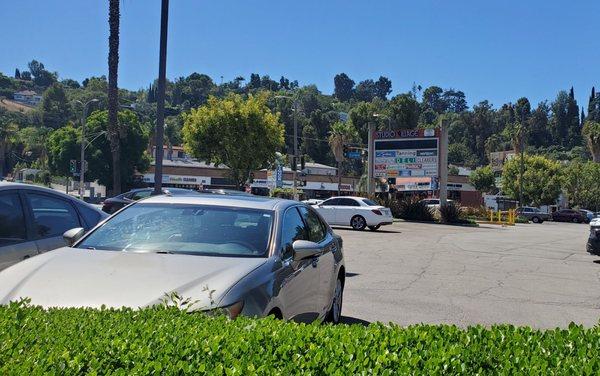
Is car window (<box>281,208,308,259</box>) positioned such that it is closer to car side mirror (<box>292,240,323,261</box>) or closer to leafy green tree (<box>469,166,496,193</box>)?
car side mirror (<box>292,240,323,261</box>)

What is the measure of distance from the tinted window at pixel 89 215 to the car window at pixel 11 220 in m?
1.06

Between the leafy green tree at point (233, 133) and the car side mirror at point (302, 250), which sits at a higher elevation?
the leafy green tree at point (233, 133)

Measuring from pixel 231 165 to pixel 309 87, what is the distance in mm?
159416

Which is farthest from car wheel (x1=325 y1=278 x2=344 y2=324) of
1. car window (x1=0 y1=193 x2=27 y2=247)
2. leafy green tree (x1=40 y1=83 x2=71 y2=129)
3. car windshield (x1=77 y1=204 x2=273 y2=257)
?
leafy green tree (x1=40 y1=83 x2=71 y2=129)

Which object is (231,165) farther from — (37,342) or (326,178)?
(326,178)

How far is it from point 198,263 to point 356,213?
76.6ft

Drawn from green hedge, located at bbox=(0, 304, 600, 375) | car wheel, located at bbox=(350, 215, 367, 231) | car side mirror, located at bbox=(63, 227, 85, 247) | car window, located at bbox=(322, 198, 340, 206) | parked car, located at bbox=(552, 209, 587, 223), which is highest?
car side mirror, located at bbox=(63, 227, 85, 247)

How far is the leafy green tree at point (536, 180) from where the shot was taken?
2758 inches

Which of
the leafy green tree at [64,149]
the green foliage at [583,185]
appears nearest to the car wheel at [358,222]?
the leafy green tree at [64,149]

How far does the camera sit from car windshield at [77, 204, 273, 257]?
17.5 feet

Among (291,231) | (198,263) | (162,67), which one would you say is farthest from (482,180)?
(198,263)

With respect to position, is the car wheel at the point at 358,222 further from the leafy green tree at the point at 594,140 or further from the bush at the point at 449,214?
the leafy green tree at the point at 594,140

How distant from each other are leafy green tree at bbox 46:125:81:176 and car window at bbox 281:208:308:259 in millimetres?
59225

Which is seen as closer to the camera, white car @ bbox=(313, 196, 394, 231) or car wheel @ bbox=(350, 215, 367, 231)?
white car @ bbox=(313, 196, 394, 231)
